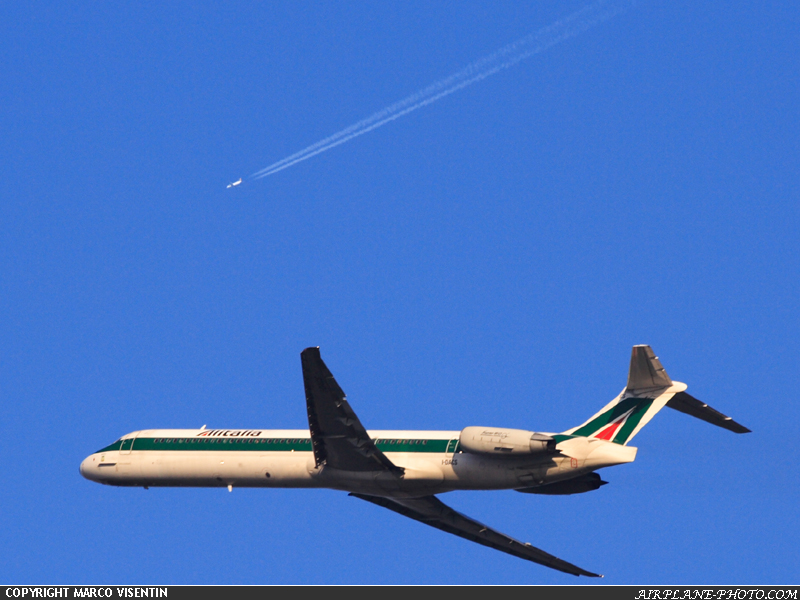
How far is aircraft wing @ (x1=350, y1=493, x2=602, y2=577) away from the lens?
5497 cm

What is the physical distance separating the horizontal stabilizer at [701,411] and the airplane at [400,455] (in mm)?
44

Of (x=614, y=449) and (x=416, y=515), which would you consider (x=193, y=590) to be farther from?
(x=614, y=449)

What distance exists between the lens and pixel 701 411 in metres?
46.9

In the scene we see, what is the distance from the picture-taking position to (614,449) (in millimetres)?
46469

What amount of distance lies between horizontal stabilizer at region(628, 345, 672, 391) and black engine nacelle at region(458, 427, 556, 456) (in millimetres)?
4255

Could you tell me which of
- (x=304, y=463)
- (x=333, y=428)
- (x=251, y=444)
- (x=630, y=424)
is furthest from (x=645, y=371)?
(x=251, y=444)

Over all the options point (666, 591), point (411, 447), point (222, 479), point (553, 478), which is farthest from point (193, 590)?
point (666, 591)

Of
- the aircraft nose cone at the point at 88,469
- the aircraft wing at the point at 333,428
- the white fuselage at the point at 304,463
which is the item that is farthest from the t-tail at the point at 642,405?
the aircraft nose cone at the point at 88,469

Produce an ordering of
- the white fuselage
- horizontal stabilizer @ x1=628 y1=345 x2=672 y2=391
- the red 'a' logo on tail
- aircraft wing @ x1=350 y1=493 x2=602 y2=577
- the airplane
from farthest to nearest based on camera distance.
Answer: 1. aircraft wing @ x1=350 y1=493 x2=602 y2=577
2. the red 'a' logo on tail
3. the white fuselage
4. the airplane
5. horizontal stabilizer @ x1=628 y1=345 x2=672 y2=391

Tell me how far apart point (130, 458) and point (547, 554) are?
19330 millimetres

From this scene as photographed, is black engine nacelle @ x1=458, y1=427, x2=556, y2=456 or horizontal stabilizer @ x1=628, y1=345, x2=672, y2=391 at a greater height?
horizontal stabilizer @ x1=628, y1=345, x2=672, y2=391

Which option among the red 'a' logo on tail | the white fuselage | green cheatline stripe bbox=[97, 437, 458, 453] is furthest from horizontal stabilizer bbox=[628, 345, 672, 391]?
green cheatline stripe bbox=[97, 437, 458, 453]

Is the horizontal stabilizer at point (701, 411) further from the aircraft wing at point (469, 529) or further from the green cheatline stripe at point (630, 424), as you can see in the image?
the aircraft wing at point (469, 529)

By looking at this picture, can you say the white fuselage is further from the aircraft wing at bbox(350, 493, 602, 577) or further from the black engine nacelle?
the aircraft wing at bbox(350, 493, 602, 577)
